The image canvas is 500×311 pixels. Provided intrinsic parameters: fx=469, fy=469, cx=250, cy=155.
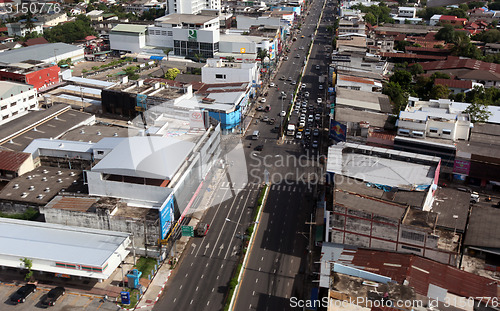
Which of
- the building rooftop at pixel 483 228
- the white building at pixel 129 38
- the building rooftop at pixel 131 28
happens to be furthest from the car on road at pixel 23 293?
the building rooftop at pixel 131 28

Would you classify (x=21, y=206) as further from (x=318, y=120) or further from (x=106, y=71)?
(x=106, y=71)

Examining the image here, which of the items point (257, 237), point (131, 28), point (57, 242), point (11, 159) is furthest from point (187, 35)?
point (57, 242)

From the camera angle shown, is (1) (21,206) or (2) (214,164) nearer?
(1) (21,206)

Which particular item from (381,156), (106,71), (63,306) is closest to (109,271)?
(63,306)

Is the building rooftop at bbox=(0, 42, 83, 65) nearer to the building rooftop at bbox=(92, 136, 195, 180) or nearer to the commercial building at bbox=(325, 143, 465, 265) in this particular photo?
the building rooftop at bbox=(92, 136, 195, 180)

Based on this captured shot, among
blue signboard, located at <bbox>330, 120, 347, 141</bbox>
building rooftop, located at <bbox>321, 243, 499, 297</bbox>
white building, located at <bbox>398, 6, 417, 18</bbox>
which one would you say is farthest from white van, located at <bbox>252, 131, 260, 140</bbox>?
white building, located at <bbox>398, 6, 417, 18</bbox>

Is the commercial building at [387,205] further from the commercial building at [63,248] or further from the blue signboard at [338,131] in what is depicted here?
the commercial building at [63,248]

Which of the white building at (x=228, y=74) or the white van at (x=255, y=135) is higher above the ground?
the white building at (x=228, y=74)
